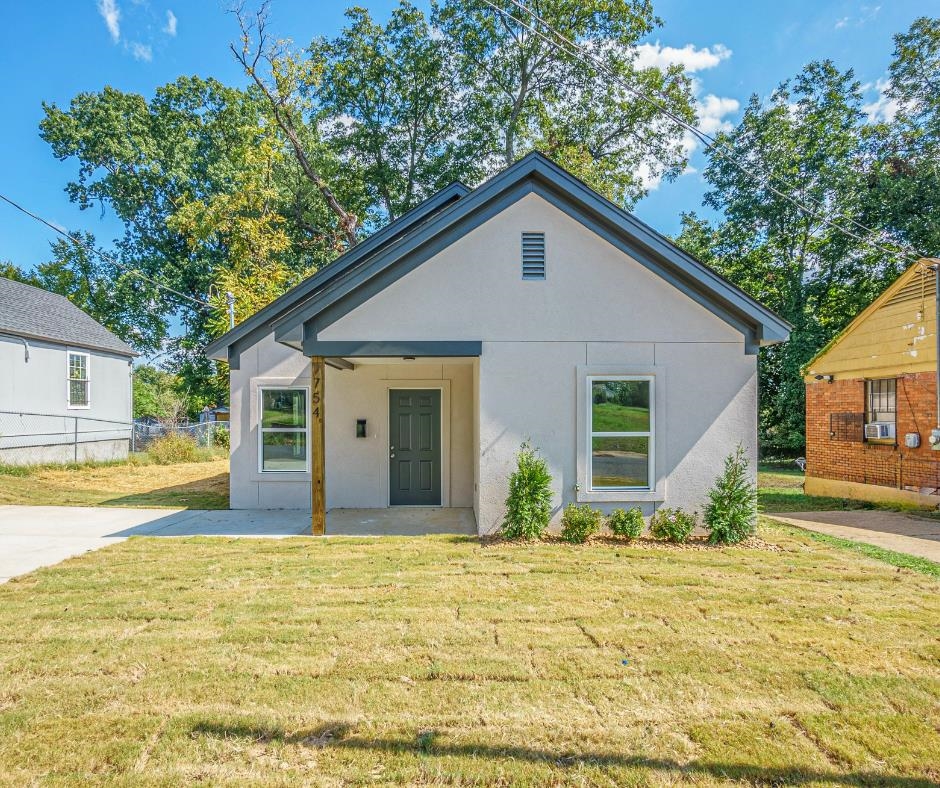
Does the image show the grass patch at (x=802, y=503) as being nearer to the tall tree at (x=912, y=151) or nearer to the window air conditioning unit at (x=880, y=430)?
the window air conditioning unit at (x=880, y=430)

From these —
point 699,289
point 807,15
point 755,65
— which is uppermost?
point 755,65

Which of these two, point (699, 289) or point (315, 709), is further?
point (699, 289)

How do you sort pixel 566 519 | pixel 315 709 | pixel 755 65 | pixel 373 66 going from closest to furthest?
pixel 315 709 < pixel 566 519 < pixel 755 65 < pixel 373 66

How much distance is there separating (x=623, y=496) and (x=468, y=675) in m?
4.64

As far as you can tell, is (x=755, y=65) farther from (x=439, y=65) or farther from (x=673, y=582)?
(x=673, y=582)

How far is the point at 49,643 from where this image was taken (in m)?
4.26

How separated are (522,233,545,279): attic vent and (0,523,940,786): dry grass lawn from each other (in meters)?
4.10

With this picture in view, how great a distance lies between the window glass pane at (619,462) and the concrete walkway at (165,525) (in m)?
2.13

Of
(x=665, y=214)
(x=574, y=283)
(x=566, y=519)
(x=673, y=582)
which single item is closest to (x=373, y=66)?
Result: (x=665, y=214)

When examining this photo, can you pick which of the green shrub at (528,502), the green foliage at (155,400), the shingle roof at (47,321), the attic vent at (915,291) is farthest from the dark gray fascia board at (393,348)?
the green foliage at (155,400)

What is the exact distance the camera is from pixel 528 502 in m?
7.50

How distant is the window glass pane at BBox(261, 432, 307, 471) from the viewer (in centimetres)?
998

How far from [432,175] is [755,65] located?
13.5m

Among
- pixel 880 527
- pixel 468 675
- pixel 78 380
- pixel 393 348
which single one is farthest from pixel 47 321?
pixel 880 527
